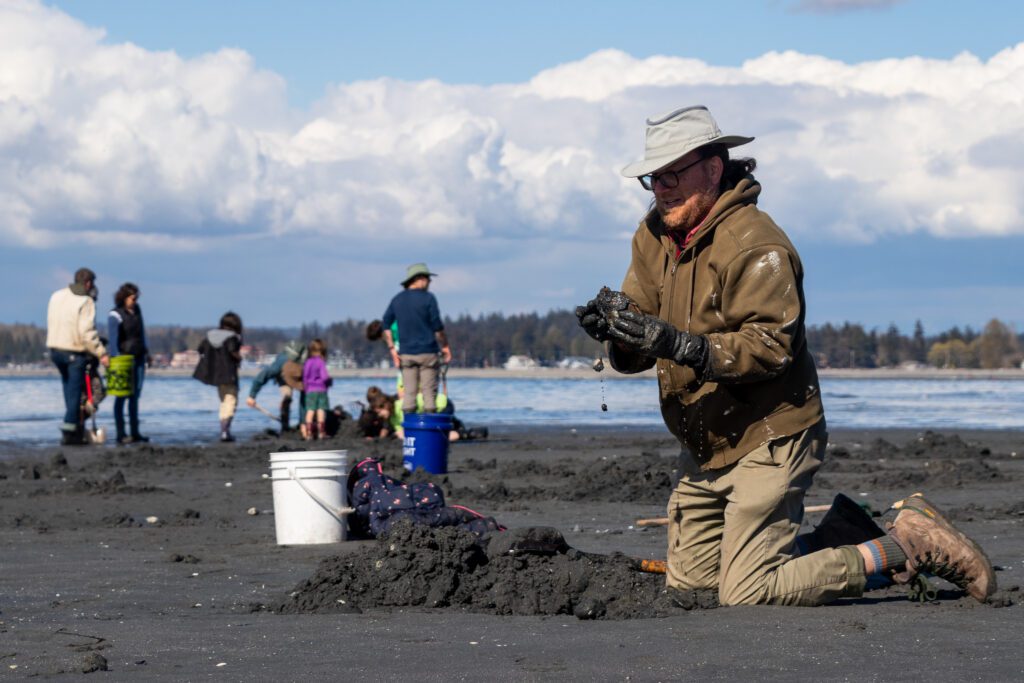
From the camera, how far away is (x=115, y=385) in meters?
19.3

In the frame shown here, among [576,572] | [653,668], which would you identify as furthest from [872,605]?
[653,668]

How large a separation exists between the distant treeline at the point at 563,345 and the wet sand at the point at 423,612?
365ft

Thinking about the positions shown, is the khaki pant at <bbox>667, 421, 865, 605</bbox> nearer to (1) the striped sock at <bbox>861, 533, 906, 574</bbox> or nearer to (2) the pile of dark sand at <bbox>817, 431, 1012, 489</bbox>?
(1) the striped sock at <bbox>861, 533, 906, 574</bbox>

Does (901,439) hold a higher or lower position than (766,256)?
lower

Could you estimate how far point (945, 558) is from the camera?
6.09 meters

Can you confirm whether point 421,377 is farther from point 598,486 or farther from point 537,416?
point 537,416

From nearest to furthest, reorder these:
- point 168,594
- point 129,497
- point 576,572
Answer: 1. point 576,572
2. point 168,594
3. point 129,497

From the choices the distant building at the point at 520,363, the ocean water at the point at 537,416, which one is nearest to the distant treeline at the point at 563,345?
the distant building at the point at 520,363

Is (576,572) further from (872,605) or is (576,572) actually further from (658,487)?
(658,487)

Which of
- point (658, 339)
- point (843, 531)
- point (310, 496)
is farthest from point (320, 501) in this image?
point (658, 339)

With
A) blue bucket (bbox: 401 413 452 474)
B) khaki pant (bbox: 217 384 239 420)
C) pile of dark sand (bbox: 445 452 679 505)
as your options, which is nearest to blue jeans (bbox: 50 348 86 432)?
khaki pant (bbox: 217 384 239 420)

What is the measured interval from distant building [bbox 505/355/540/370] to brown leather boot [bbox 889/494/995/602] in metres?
128

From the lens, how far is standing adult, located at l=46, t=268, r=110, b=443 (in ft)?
61.3

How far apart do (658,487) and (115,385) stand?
395 inches
